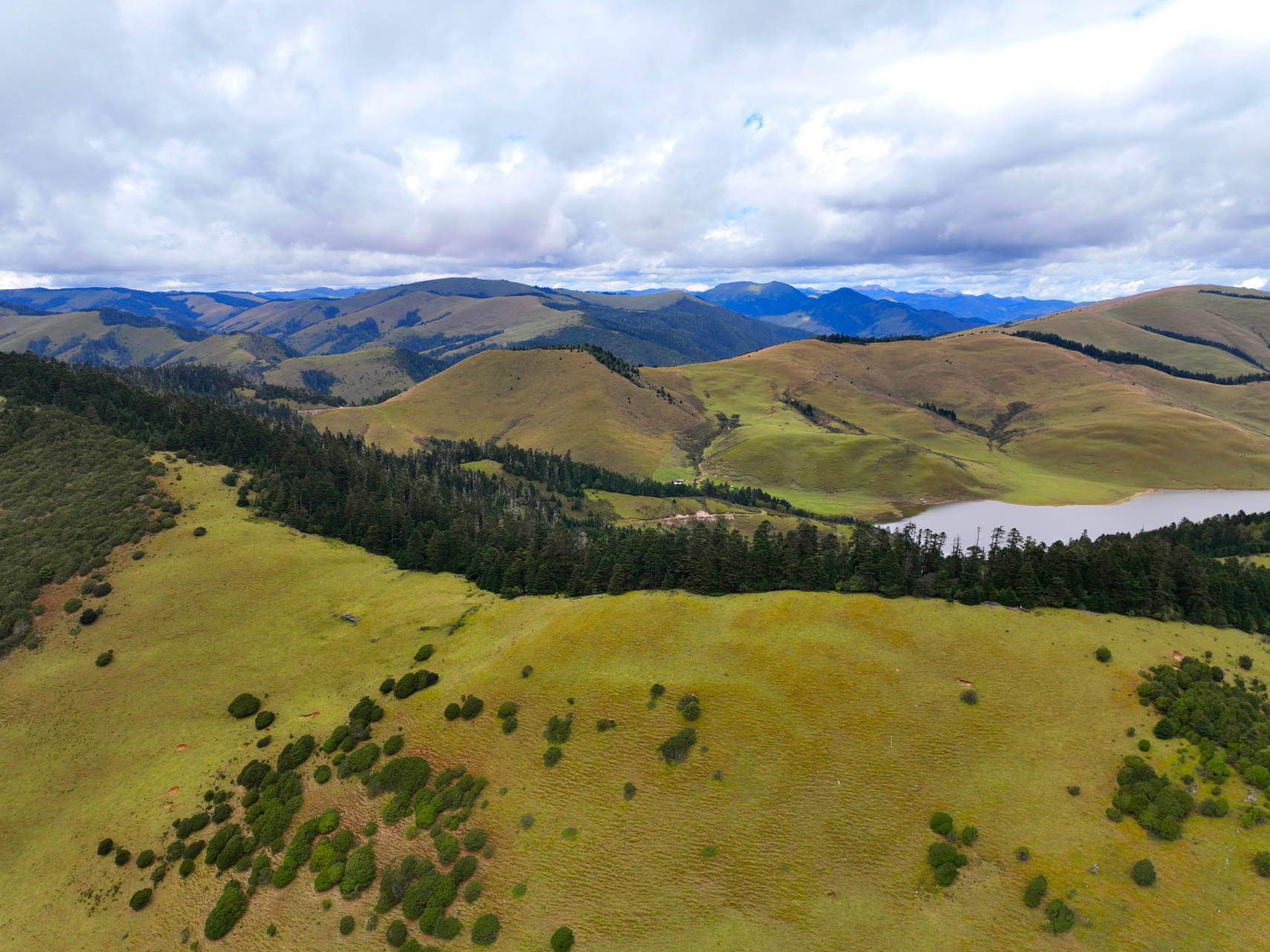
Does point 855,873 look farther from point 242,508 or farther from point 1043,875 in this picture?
point 242,508

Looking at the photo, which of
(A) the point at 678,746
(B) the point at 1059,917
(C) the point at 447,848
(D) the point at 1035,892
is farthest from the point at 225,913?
(B) the point at 1059,917

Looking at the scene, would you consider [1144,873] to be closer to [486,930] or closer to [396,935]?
[486,930]

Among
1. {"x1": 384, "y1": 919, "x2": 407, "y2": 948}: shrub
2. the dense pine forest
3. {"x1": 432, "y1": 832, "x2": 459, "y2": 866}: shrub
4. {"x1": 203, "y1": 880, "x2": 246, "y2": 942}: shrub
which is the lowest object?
{"x1": 203, "y1": 880, "x2": 246, "y2": 942}: shrub

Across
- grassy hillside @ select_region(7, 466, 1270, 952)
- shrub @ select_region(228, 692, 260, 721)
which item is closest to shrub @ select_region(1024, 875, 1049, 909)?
grassy hillside @ select_region(7, 466, 1270, 952)

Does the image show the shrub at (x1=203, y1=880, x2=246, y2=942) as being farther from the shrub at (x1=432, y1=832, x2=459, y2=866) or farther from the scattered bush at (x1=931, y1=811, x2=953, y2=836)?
the scattered bush at (x1=931, y1=811, x2=953, y2=836)

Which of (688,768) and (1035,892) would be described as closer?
(1035,892)

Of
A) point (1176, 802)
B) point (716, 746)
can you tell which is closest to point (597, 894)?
point (716, 746)
